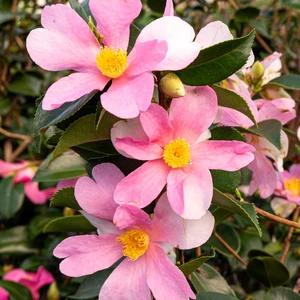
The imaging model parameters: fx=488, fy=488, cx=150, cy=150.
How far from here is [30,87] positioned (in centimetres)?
169

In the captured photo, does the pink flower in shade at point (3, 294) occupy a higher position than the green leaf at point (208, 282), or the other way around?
the green leaf at point (208, 282)

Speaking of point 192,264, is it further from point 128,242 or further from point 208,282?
point 208,282

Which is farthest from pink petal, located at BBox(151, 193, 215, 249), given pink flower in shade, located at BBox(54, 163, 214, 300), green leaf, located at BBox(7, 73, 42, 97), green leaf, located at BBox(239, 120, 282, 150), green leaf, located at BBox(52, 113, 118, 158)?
green leaf, located at BBox(7, 73, 42, 97)

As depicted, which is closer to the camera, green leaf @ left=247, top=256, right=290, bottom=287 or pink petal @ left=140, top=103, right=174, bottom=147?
pink petal @ left=140, top=103, right=174, bottom=147

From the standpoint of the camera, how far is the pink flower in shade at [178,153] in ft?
1.93

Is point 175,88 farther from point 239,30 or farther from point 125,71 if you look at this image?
point 239,30

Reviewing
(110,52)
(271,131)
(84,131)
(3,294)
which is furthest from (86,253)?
(3,294)

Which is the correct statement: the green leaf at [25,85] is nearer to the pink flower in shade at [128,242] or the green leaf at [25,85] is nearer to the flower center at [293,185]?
the flower center at [293,185]

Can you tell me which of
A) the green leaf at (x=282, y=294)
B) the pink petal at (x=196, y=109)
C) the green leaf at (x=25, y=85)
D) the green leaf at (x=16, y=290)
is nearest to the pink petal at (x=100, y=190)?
the pink petal at (x=196, y=109)

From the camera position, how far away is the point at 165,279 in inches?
23.8

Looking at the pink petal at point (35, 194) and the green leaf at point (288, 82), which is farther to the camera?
the pink petal at point (35, 194)

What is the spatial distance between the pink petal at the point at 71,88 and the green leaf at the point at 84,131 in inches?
2.0

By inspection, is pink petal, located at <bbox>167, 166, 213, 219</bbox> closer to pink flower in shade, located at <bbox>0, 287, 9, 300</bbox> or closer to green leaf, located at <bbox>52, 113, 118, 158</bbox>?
green leaf, located at <bbox>52, 113, 118, 158</bbox>

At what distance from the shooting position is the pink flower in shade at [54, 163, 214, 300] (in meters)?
0.62
